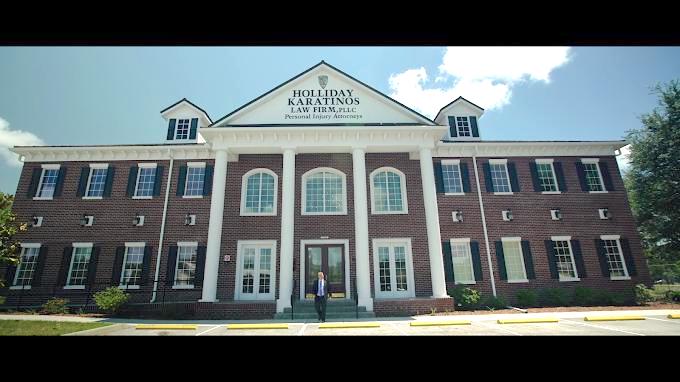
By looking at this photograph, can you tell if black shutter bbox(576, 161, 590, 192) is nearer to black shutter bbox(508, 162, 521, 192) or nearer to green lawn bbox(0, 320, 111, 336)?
black shutter bbox(508, 162, 521, 192)

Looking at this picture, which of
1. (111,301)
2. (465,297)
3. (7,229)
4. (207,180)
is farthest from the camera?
(207,180)

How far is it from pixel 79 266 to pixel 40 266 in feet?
5.19

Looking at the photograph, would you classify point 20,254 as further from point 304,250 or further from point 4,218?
point 304,250

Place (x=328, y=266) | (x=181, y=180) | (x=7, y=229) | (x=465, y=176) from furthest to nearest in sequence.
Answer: (x=465, y=176) → (x=181, y=180) → (x=328, y=266) → (x=7, y=229)

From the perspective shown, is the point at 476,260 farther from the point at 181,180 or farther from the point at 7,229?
the point at 7,229

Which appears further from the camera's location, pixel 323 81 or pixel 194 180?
pixel 194 180

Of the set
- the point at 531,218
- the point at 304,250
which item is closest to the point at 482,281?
the point at 531,218

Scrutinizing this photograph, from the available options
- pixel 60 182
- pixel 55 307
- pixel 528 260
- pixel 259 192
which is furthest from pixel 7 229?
pixel 528 260

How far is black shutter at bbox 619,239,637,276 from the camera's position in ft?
48.2

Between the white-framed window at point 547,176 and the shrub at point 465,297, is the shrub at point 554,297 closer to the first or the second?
the shrub at point 465,297

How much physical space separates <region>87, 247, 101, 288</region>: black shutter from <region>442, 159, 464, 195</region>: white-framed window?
16546 mm

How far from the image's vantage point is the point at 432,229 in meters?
13.0

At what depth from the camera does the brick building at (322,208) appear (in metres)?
13.9
